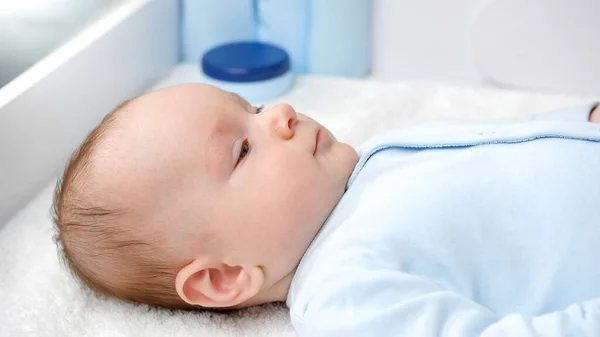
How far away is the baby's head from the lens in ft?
2.56

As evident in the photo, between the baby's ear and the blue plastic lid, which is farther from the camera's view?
the blue plastic lid

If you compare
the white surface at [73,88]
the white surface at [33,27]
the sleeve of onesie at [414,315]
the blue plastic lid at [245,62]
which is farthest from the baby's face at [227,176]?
the blue plastic lid at [245,62]

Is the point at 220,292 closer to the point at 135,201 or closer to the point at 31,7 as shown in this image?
the point at 135,201

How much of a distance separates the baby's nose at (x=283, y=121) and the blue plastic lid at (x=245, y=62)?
50cm

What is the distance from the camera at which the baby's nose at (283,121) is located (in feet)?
2.79

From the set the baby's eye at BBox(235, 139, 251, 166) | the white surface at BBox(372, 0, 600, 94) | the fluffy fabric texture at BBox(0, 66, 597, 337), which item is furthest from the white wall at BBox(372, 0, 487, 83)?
the baby's eye at BBox(235, 139, 251, 166)

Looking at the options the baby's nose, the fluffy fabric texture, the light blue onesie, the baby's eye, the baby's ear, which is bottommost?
the fluffy fabric texture

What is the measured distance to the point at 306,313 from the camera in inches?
30.1

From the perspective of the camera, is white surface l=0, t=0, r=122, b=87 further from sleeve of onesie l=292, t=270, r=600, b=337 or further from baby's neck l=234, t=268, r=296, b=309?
sleeve of onesie l=292, t=270, r=600, b=337

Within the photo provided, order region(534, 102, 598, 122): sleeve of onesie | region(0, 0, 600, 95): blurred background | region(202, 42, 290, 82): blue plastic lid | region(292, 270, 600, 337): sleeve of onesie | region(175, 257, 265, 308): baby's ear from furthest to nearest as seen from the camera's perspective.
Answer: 1. region(202, 42, 290, 82): blue plastic lid
2. region(0, 0, 600, 95): blurred background
3. region(534, 102, 598, 122): sleeve of onesie
4. region(175, 257, 265, 308): baby's ear
5. region(292, 270, 600, 337): sleeve of onesie

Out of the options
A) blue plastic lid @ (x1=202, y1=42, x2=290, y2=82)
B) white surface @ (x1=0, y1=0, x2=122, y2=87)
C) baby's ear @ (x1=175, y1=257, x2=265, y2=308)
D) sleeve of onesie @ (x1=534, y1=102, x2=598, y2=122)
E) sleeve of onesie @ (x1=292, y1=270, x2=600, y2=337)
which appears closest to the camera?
sleeve of onesie @ (x1=292, y1=270, x2=600, y2=337)

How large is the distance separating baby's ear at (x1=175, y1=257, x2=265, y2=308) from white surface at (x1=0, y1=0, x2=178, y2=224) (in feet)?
1.20

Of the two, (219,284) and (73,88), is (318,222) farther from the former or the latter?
(73,88)

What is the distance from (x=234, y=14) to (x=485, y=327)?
0.97 m
